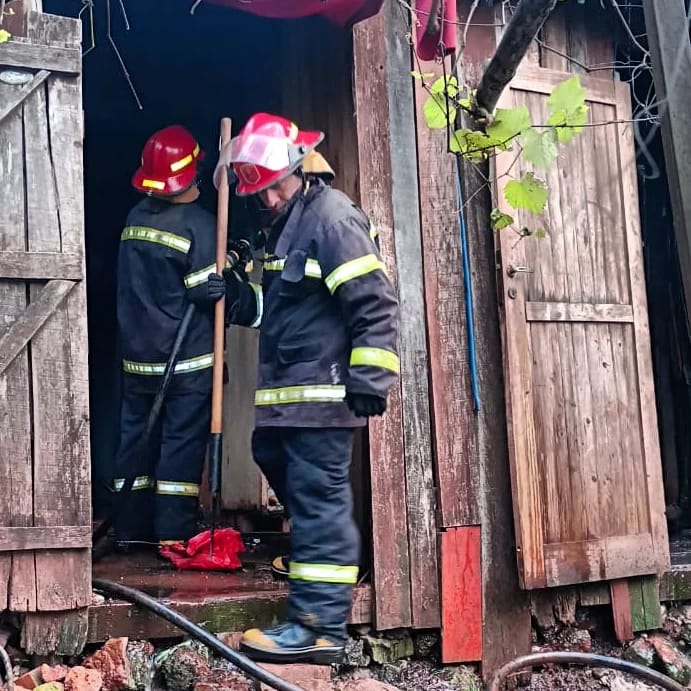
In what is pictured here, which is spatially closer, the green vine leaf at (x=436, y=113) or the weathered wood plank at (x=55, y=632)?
the green vine leaf at (x=436, y=113)

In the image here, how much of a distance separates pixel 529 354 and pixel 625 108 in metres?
1.55

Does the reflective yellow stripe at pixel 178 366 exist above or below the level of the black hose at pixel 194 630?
above

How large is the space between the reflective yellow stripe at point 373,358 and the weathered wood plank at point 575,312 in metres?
1.20

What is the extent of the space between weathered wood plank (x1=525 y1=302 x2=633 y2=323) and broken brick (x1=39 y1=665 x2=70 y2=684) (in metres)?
2.51

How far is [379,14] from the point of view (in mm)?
3961

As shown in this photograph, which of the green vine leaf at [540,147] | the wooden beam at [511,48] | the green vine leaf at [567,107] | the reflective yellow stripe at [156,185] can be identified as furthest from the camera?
the reflective yellow stripe at [156,185]

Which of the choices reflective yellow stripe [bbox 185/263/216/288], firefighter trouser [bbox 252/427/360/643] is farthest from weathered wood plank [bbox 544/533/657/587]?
reflective yellow stripe [bbox 185/263/216/288]

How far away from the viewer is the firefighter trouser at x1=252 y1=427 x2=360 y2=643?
3.12 meters

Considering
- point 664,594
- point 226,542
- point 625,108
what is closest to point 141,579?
point 226,542

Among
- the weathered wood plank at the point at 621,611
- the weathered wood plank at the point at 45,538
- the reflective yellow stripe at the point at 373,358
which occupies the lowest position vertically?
the weathered wood plank at the point at 621,611

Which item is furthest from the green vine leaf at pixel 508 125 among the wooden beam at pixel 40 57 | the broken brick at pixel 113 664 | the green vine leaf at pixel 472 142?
the broken brick at pixel 113 664

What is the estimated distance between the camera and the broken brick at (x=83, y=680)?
3037mm

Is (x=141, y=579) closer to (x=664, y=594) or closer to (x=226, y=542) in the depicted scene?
(x=226, y=542)

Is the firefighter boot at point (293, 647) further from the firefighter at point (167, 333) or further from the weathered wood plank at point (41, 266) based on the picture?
the weathered wood plank at point (41, 266)
